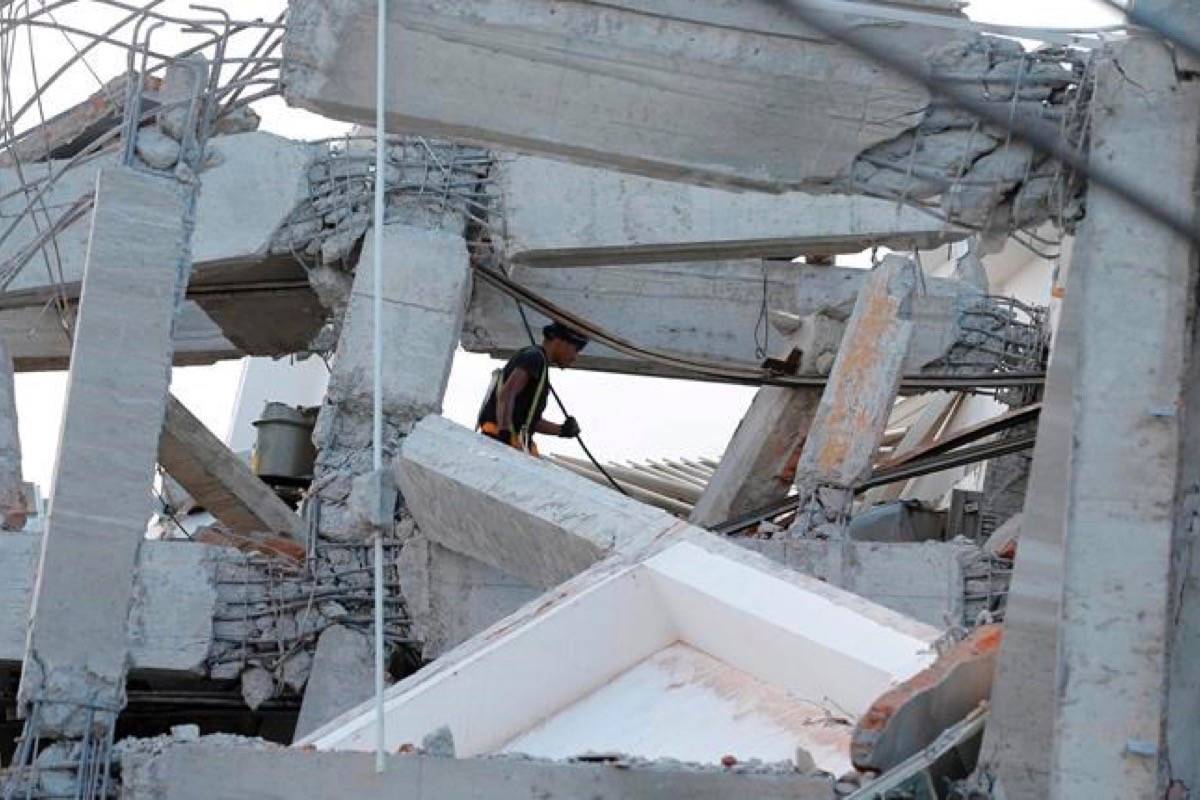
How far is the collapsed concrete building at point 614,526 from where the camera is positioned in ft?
27.1

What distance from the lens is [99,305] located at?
A: 11.1 metres

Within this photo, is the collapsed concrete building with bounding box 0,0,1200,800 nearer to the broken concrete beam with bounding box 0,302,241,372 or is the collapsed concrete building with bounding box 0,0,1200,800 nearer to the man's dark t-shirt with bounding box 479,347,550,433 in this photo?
the man's dark t-shirt with bounding box 479,347,550,433

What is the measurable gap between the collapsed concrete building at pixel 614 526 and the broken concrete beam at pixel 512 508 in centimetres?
2

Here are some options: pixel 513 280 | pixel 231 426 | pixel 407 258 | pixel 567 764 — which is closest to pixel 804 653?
pixel 567 764

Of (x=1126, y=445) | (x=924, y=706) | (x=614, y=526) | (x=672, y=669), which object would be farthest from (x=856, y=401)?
(x=1126, y=445)

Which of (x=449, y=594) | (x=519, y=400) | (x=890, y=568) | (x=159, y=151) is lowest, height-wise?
(x=159, y=151)

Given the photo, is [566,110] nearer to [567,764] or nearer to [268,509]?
[567,764]

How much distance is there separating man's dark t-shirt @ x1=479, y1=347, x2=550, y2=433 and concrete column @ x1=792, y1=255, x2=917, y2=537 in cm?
161

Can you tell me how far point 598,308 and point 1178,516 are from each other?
1251cm

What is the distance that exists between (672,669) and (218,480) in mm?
8432

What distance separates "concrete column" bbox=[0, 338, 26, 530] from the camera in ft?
52.1

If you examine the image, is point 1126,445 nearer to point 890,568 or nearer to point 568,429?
point 890,568

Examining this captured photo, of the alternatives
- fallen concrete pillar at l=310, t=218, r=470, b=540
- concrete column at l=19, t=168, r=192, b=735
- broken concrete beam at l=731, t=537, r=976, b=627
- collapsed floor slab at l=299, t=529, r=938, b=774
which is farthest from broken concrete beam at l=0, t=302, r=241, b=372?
collapsed floor slab at l=299, t=529, r=938, b=774

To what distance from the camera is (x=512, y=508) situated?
12508 millimetres
